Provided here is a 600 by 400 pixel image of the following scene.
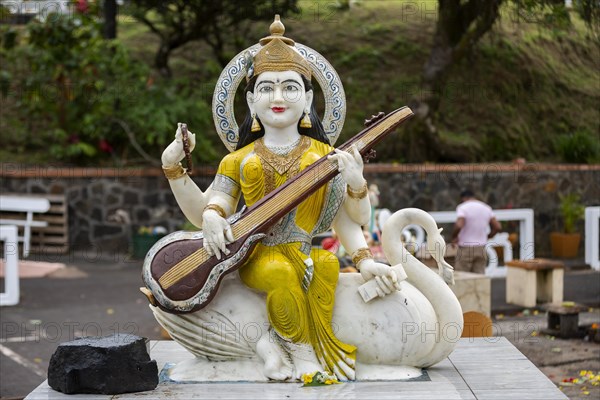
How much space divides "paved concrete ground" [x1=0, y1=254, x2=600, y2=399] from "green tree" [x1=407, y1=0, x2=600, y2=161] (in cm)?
305

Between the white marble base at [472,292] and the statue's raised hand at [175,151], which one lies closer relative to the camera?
the statue's raised hand at [175,151]

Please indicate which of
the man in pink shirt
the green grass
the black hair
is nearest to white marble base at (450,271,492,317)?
the man in pink shirt

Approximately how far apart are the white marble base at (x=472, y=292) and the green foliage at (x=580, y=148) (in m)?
6.50

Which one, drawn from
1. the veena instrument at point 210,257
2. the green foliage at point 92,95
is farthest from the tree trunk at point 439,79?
the veena instrument at point 210,257

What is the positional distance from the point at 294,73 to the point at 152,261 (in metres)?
1.24

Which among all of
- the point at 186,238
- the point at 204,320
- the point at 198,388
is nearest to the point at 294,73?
the point at 186,238

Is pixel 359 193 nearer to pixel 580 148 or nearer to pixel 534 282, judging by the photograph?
pixel 534 282

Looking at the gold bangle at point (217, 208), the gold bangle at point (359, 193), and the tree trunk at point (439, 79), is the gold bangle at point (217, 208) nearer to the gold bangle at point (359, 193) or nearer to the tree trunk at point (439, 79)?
the gold bangle at point (359, 193)

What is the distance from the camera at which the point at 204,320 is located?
474cm

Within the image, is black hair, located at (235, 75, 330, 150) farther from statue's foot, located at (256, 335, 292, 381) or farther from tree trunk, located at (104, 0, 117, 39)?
tree trunk, located at (104, 0, 117, 39)

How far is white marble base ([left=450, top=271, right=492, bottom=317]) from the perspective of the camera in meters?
7.83

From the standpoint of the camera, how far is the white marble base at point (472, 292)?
7828 millimetres

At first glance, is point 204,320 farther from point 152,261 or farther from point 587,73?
point 587,73

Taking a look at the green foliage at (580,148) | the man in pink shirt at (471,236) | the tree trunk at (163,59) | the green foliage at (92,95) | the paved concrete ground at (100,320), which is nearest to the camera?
the paved concrete ground at (100,320)
